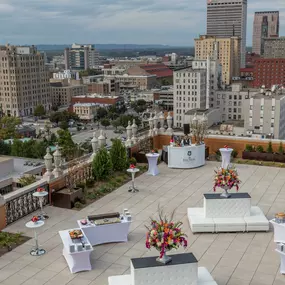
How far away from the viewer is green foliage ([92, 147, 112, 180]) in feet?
55.7

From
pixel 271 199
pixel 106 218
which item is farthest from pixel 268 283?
pixel 271 199

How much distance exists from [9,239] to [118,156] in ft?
24.9

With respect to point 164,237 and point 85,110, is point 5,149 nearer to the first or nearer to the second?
point 164,237

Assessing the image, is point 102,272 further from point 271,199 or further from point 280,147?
point 280,147

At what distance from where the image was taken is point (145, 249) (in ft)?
36.8

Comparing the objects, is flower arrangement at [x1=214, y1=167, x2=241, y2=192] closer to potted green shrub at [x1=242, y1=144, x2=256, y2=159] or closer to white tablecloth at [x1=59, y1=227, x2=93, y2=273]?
white tablecloth at [x1=59, y1=227, x2=93, y2=273]

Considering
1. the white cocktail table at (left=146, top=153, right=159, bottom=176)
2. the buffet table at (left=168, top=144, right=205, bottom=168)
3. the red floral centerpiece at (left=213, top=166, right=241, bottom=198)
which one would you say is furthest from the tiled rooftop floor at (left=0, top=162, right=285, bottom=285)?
the buffet table at (left=168, top=144, right=205, bottom=168)

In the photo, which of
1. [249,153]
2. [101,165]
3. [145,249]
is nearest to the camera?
[145,249]

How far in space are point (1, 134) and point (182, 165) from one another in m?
65.4

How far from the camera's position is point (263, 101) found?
226 ft

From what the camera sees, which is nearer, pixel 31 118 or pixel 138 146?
pixel 138 146

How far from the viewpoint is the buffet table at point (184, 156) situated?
62.7ft

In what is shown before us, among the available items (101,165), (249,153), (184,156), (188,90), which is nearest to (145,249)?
Result: (101,165)

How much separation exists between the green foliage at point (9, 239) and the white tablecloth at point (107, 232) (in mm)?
1795
